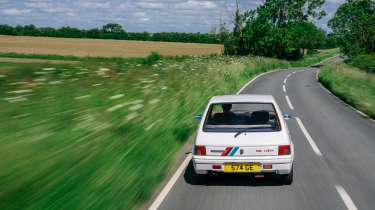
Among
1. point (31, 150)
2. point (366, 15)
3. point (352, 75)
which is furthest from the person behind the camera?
point (366, 15)

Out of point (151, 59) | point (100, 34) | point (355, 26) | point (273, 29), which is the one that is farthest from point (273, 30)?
point (100, 34)

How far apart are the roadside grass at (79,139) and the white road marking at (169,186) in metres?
0.20

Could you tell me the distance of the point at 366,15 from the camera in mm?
60656

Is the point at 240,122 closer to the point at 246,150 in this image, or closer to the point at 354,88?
the point at 246,150

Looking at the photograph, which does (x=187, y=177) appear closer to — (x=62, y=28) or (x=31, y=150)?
(x=31, y=150)

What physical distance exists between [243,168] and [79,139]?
2.61 metres

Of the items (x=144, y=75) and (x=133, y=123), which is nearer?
(x=133, y=123)

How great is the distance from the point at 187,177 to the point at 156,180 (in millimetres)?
681

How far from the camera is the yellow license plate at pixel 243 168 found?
6805 mm

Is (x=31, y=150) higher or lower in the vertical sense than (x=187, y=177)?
higher

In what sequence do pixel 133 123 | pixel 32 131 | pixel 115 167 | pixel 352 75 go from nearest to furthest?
pixel 32 131, pixel 115 167, pixel 133 123, pixel 352 75

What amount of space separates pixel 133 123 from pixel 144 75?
5180 millimetres

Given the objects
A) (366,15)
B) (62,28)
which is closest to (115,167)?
(366,15)

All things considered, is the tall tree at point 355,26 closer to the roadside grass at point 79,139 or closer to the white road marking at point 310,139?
the white road marking at point 310,139
